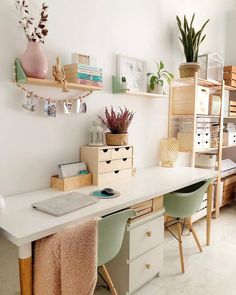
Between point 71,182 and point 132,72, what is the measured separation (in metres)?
1.14

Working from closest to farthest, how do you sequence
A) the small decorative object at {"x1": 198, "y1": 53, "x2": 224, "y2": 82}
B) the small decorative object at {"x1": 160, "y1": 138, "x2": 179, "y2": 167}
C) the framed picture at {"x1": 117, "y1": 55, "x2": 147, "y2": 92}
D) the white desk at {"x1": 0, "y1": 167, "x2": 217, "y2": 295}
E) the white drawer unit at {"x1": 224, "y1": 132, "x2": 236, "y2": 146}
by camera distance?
the white desk at {"x1": 0, "y1": 167, "x2": 217, "y2": 295}, the framed picture at {"x1": 117, "y1": 55, "x2": 147, "y2": 92}, the small decorative object at {"x1": 160, "y1": 138, "x2": 179, "y2": 167}, the small decorative object at {"x1": 198, "y1": 53, "x2": 224, "y2": 82}, the white drawer unit at {"x1": 224, "y1": 132, "x2": 236, "y2": 146}

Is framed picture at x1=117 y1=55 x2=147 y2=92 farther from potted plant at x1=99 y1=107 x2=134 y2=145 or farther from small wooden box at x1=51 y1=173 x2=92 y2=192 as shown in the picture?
small wooden box at x1=51 y1=173 x2=92 y2=192

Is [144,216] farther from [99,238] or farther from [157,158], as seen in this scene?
[157,158]

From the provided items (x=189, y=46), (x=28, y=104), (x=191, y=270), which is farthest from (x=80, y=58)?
(x=191, y=270)

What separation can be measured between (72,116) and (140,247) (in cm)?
102

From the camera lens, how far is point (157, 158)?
110 inches

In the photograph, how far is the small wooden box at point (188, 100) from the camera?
8.99ft

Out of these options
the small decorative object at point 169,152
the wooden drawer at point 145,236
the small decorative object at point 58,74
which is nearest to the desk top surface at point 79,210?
the wooden drawer at point 145,236

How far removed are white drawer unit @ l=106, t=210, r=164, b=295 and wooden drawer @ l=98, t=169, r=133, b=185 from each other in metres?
0.38

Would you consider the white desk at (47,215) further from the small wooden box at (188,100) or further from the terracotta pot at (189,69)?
the terracotta pot at (189,69)

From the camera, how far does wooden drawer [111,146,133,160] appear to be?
1.98 m

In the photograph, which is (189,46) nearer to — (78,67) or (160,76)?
(160,76)

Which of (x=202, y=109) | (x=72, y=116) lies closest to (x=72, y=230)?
(x=72, y=116)

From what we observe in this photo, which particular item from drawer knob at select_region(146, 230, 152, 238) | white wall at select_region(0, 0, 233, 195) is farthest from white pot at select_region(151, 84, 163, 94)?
drawer knob at select_region(146, 230, 152, 238)
